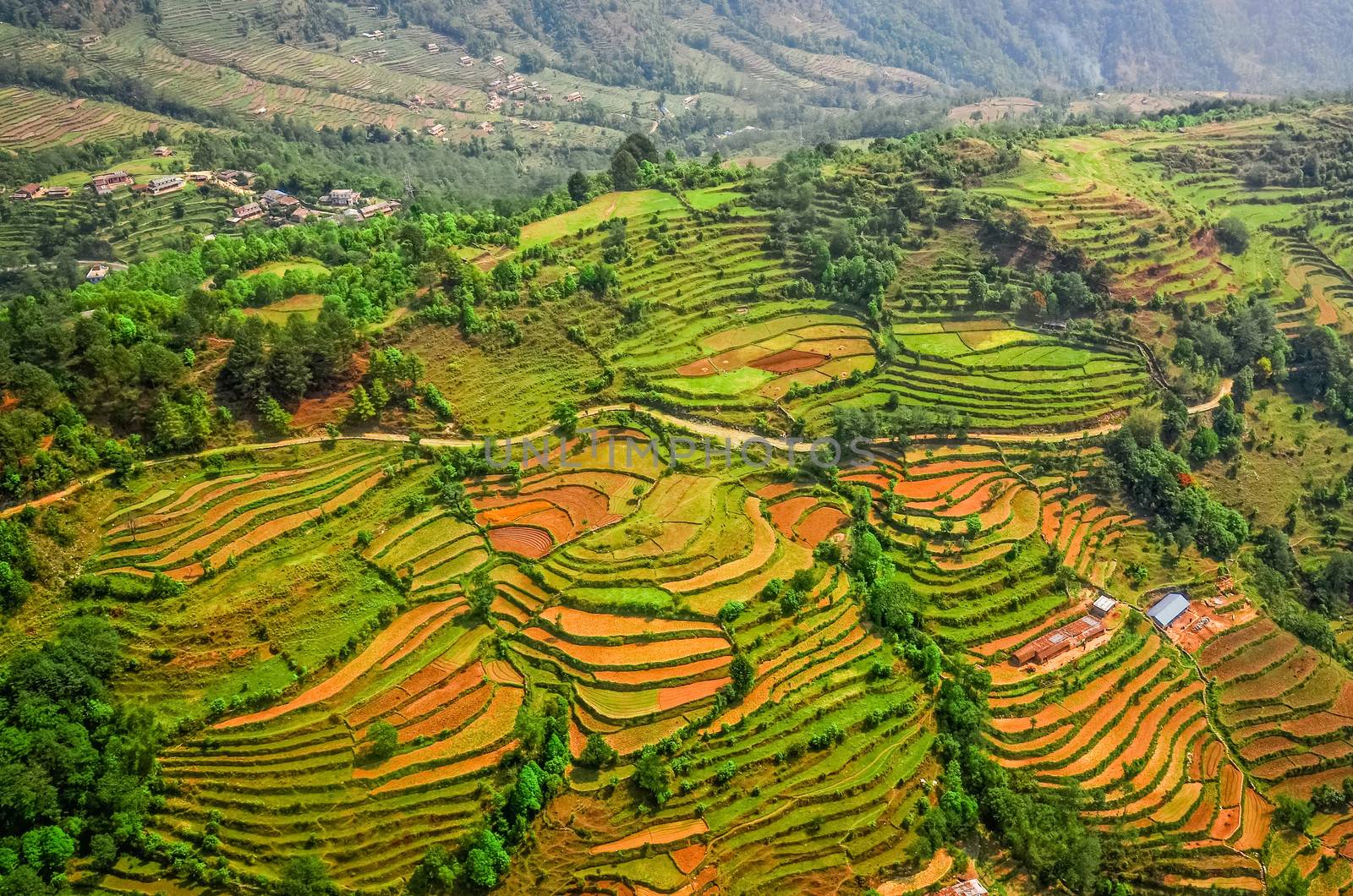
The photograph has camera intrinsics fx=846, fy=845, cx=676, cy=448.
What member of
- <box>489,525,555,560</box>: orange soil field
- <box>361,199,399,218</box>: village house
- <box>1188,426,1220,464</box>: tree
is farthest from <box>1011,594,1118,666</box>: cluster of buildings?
<box>361,199,399,218</box>: village house

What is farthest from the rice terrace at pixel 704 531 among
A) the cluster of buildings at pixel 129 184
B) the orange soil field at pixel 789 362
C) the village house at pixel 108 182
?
the village house at pixel 108 182

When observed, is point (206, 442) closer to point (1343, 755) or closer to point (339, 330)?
point (339, 330)

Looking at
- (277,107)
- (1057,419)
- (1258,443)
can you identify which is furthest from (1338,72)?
(277,107)

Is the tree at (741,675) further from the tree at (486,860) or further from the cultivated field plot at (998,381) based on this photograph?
the cultivated field plot at (998,381)

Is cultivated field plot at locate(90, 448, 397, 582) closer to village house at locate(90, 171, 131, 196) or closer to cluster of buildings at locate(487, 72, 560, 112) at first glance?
village house at locate(90, 171, 131, 196)

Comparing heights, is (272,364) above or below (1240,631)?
above

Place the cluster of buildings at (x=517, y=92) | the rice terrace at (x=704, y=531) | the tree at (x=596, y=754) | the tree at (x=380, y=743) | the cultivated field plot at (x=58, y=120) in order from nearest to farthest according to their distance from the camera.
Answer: the rice terrace at (x=704, y=531) < the tree at (x=380, y=743) < the tree at (x=596, y=754) < the cultivated field plot at (x=58, y=120) < the cluster of buildings at (x=517, y=92)

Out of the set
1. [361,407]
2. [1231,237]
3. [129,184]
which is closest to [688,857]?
[361,407]
